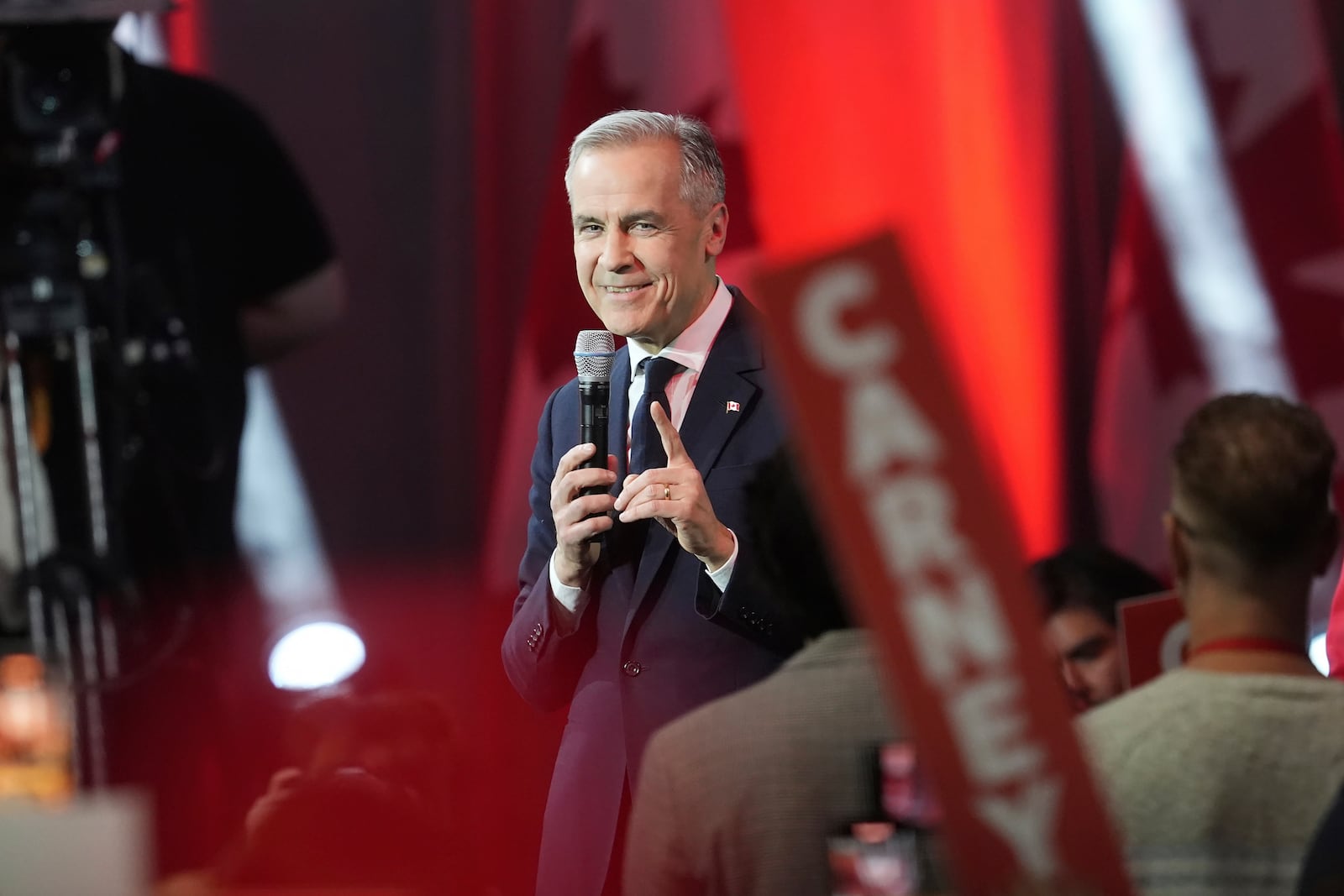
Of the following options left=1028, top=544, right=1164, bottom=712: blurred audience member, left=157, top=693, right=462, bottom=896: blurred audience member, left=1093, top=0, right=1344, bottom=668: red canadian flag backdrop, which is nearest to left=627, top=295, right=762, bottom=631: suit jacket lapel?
left=157, top=693, right=462, bottom=896: blurred audience member

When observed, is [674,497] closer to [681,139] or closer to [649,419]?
[649,419]

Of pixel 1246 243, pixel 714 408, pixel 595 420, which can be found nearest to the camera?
pixel 595 420

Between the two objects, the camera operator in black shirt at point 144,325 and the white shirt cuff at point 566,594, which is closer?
the white shirt cuff at point 566,594

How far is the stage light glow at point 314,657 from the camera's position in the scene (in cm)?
290

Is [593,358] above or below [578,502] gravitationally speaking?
above

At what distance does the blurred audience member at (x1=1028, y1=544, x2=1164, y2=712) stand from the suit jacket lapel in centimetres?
68

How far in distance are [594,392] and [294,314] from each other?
1271 millimetres

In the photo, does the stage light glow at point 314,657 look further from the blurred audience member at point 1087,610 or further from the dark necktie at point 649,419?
the blurred audience member at point 1087,610

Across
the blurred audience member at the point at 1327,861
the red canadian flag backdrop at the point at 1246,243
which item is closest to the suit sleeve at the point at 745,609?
the blurred audience member at the point at 1327,861

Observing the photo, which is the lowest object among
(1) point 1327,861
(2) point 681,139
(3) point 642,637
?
(1) point 1327,861

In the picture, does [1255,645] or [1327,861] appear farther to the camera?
[1255,645]

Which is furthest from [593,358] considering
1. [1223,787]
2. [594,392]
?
[1223,787]

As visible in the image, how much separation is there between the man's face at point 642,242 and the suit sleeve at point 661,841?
0.70m

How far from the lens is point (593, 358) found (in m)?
1.90
